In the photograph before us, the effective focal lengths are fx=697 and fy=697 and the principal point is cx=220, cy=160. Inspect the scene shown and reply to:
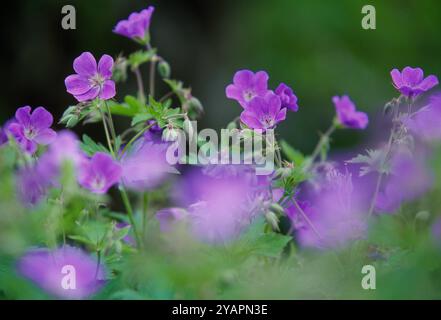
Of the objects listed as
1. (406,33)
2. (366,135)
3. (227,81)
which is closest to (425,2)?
(406,33)

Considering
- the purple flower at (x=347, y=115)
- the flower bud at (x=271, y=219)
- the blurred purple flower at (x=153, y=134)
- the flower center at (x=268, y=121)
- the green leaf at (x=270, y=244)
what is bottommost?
the green leaf at (x=270, y=244)

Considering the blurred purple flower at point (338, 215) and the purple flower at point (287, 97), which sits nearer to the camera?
the blurred purple flower at point (338, 215)

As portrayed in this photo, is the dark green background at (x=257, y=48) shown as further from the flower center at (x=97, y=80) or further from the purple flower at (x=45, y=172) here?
the purple flower at (x=45, y=172)

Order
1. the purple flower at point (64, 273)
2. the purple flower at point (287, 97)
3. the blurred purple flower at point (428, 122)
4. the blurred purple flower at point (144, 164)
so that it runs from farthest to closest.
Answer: the purple flower at point (287, 97)
the blurred purple flower at point (144, 164)
the blurred purple flower at point (428, 122)
the purple flower at point (64, 273)

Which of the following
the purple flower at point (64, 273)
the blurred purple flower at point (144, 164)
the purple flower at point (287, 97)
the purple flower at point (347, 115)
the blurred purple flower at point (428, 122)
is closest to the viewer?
the purple flower at point (64, 273)

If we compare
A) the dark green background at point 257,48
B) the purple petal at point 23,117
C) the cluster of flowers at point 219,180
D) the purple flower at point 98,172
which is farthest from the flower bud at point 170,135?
the dark green background at point 257,48
